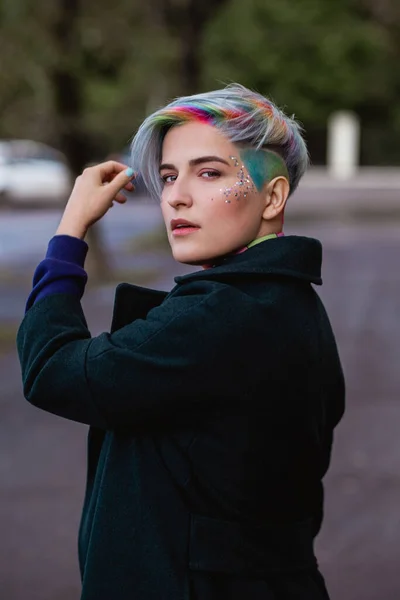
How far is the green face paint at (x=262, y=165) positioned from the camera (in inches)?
69.5

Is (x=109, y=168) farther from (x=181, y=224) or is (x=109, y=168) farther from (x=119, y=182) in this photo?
(x=181, y=224)

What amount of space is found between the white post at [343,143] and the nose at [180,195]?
43.5m

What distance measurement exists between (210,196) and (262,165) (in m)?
0.11

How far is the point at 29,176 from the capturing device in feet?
98.2

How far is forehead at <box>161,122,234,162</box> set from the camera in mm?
1749

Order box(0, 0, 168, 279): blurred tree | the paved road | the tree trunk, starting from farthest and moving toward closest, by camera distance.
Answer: the tree trunk
box(0, 0, 168, 279): blurred tree
the paved road

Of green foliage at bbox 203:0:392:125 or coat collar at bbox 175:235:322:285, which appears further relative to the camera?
green foliage at bbox 203:0:392:125

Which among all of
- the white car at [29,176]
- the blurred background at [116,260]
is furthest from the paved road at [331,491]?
the white car at [29,176]

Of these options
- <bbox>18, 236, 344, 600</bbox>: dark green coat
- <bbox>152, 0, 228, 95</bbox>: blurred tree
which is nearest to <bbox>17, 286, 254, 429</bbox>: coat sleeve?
<bbox>18, 236, 344, 600</bbox>: dark green coat

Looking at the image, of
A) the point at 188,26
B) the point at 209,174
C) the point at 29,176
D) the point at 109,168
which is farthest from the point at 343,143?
the point at 209,174

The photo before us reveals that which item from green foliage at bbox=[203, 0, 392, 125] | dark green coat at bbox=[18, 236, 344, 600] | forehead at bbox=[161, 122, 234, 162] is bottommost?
dark green coat at bbox=[18, 236, 344, 600]

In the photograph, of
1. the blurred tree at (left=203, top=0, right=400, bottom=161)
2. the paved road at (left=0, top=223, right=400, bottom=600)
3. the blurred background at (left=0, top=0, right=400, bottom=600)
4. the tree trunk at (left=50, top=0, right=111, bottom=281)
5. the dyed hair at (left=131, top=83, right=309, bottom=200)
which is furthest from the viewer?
the blurred tree at (left=203, top=0, right=400, bottom=161)

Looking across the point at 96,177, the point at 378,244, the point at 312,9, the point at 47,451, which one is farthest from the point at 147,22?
the point at 312,9

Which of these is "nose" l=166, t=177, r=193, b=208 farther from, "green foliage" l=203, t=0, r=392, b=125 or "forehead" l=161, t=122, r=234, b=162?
"green foliage" l=203, t=0, r=392, b=125
